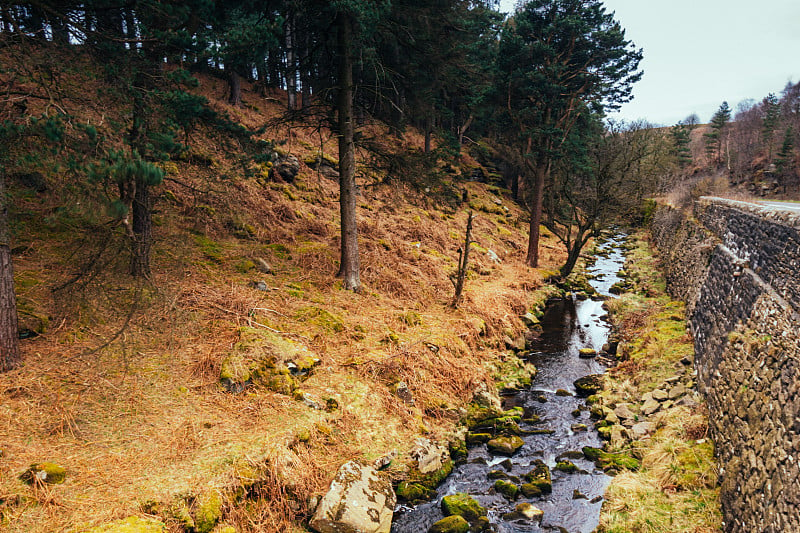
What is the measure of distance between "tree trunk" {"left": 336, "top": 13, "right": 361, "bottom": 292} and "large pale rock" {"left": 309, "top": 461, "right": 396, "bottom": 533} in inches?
231

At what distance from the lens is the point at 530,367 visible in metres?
12.3

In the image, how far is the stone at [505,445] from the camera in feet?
28.3

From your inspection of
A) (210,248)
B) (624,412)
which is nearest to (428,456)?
(624,412)

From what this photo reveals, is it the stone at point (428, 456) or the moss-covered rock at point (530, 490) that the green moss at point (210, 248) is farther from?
the moss-covered rock at point (530, 490)

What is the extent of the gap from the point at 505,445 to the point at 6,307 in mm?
8561

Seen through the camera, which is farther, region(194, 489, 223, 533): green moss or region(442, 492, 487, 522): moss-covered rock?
region(442, 492, 487, 522): moss-covered rock

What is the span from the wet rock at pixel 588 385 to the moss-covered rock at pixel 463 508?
541cm

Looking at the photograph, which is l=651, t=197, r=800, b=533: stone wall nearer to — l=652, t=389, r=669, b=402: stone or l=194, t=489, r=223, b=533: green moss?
l=652, t=389, r=669, b=402: stone

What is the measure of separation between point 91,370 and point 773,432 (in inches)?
380

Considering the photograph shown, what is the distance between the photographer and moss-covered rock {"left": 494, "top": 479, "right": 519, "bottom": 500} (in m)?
7.45

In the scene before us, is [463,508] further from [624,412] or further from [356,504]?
[624,412]

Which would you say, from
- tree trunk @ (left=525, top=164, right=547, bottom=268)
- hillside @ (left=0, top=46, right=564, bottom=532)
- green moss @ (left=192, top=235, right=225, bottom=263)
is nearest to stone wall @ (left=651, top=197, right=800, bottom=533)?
hillside @ (left=0, top=46, right=564, bottom=532)

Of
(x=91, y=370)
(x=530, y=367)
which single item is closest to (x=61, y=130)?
(x=91, y=370)

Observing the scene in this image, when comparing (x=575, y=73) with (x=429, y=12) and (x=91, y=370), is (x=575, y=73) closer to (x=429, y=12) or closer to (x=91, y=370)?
(x=429, y=12)
